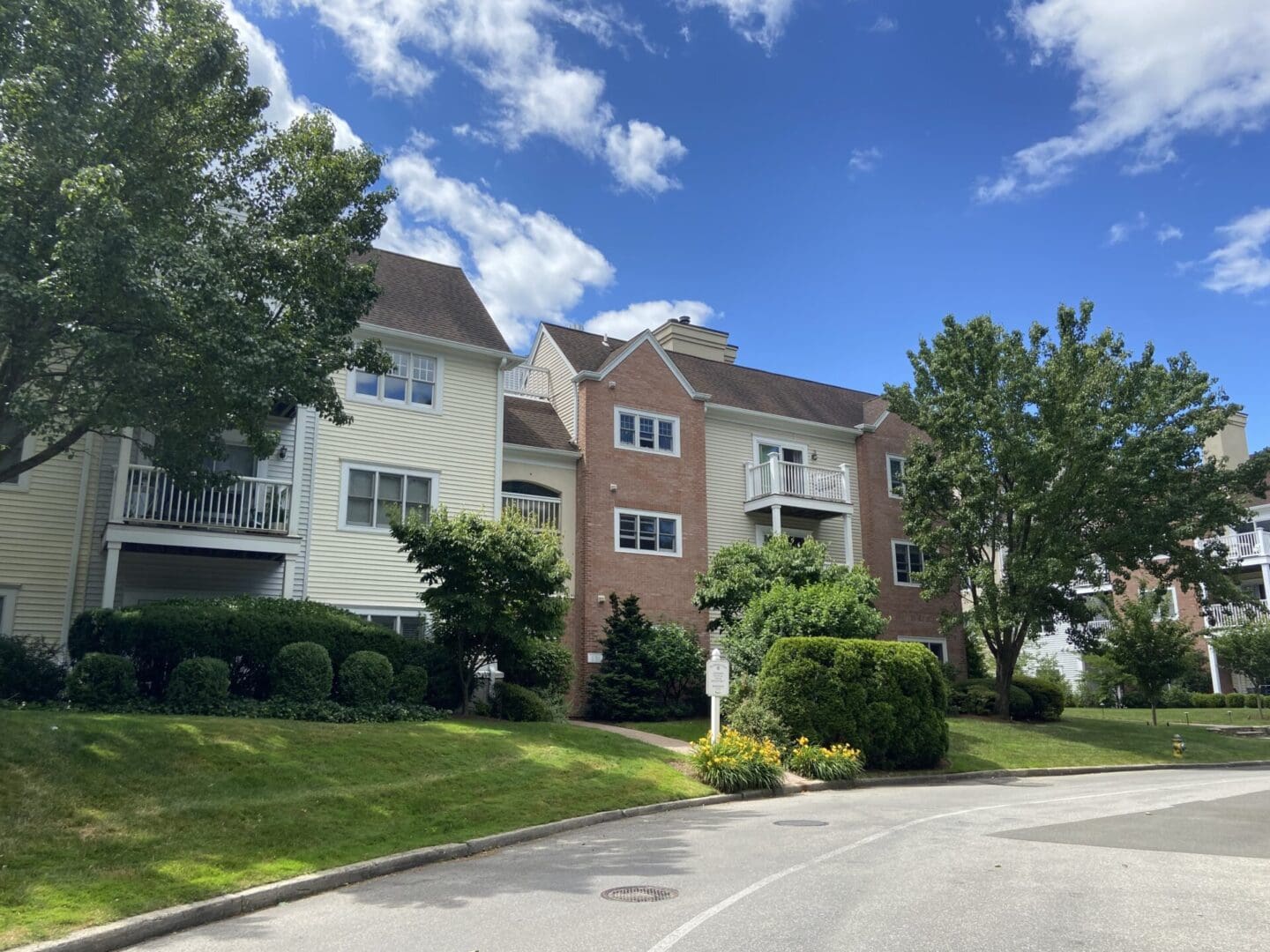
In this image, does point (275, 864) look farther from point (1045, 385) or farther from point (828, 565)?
point (1045, 385)

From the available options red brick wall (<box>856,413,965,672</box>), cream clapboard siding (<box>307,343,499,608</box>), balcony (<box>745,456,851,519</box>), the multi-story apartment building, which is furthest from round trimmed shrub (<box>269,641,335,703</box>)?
red brick wall (<box>856,413,965,672</box>)

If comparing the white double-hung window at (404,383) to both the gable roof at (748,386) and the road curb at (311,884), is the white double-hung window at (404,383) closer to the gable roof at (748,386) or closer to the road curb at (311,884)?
the gable roof at (748,386)

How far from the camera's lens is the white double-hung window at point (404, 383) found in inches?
903

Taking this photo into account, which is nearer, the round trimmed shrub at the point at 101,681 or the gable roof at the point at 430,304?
the round trimmed shrub at the point at 101,681

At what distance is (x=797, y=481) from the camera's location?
2959cm

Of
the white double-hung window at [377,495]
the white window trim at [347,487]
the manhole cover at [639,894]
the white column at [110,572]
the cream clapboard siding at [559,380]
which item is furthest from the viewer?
the cream clapboard siding at [559,380]

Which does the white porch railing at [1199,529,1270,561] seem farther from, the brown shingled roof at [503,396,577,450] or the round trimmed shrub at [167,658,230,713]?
the round trimmed shrub at [167,658,230,713]

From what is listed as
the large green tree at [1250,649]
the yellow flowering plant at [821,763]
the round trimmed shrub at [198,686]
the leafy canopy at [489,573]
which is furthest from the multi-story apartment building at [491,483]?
the large green tree at [1250,649]

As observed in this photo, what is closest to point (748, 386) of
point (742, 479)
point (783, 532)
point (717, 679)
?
point (742, 479)

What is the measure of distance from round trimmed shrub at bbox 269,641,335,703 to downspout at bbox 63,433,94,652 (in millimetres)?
5281

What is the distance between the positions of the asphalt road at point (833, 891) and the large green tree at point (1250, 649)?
24134 millimetres

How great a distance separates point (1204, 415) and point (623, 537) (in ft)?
53.0

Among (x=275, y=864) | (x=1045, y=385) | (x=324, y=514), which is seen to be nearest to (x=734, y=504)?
(x=1045, y=385)

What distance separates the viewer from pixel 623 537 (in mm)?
26609
